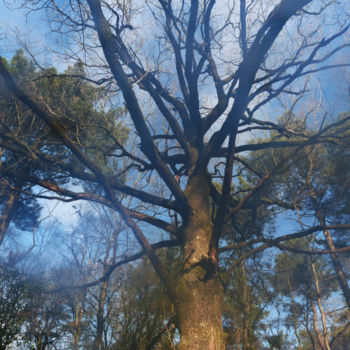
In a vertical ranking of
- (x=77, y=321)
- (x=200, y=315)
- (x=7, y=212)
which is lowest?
(x=200, y=315)

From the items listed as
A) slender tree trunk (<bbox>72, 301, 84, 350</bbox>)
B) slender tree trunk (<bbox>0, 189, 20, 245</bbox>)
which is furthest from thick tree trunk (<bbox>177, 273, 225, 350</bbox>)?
slender tree trunk (<bbox>72, 301, 84, 350</bbox>)

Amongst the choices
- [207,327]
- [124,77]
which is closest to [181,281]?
[207,327]

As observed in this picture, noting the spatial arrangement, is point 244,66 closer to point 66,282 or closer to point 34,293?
point 34,293

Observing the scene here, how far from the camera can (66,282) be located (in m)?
9.84

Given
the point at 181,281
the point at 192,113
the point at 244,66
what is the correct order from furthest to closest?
the point at 192,113 < the point at 181,281 < the point at 244,66

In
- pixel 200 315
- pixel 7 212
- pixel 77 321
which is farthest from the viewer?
pixel 77 321

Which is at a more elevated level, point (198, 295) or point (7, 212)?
point (7, 212)

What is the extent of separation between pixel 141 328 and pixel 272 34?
3369mm

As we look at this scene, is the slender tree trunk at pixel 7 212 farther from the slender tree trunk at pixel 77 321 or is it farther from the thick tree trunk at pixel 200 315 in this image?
the thick tree trunk at pixel 200 315

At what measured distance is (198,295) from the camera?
84.8 inches

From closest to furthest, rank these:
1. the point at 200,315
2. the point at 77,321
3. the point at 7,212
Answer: the point at 200,315 < the point at 7,212 < the point at 77,321

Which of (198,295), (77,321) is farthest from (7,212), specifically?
(198,295)

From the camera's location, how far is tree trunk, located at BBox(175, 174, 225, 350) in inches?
78.8

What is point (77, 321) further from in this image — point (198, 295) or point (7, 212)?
point (198, 295)
